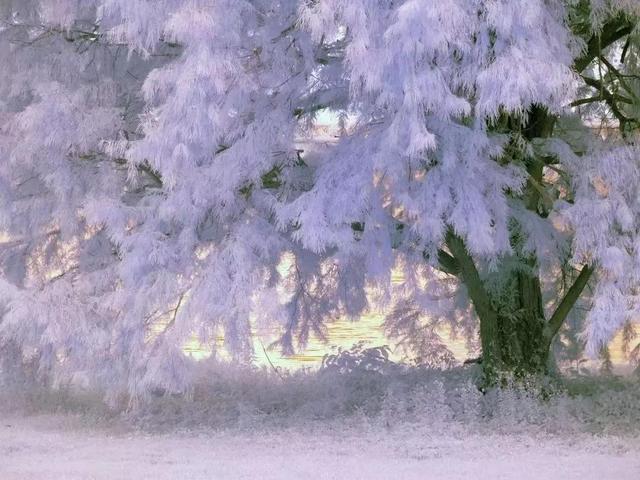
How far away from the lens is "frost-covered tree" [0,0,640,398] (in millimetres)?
4586

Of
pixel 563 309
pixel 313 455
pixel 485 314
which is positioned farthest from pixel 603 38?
pixel 313 455

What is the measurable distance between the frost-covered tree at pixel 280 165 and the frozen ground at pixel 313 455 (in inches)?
15.7

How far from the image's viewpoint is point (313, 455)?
4918 millimetres

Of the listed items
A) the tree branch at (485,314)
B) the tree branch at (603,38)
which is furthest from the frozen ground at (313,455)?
the tree branch at (603,38)

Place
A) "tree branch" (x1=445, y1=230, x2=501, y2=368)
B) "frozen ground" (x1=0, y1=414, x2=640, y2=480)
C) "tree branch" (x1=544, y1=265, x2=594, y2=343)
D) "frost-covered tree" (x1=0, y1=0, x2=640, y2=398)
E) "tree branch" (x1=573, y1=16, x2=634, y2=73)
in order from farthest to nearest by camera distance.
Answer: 1. "tree branch" (x1=544, y1=265, x2=594, y2=343)
2. "tree branch" (x1=445, y1=230, x2=501, y2=368)
3. "tree branch" (x1=573, y1=16, x2=634, y2=73)
4. "frost-covered tree" (x1=0, y1=0, x2=640, y2=398)
5. "frozen ground" (x1=0, y1=414, x2=640, y2=480)

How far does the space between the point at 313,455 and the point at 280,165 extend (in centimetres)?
158

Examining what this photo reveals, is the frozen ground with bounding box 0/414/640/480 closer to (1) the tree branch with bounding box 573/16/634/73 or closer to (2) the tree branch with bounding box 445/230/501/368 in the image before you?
(2) the tree branch with bounding box 445/230/501/368

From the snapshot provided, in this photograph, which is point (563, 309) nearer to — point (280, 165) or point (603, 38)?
point (603, 38)

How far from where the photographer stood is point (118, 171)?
5703 millimetres

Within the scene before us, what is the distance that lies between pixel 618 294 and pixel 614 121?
77.7 inches

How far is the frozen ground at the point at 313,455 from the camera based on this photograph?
4.46 metres

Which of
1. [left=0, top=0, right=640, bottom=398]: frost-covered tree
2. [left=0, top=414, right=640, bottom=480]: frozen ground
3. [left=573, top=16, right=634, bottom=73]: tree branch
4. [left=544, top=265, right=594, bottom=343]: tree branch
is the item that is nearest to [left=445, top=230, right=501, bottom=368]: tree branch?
[left=0, top=0, right=640, bottom=398]: frost-covered tree

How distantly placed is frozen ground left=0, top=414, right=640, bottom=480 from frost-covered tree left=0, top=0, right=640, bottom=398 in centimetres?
40

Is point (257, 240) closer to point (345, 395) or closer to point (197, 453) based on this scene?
point (197, 453)
